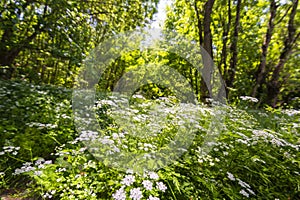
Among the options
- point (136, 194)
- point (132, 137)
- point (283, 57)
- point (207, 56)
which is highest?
point (283, 57)

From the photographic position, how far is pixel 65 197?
1.46 metres

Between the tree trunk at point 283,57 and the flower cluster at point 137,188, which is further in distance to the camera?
the tree trunk at point 283,57

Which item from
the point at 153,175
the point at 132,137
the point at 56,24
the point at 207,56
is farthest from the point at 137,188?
the point at 207,56

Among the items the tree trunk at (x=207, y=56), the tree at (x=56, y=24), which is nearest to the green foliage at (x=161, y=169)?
the tree at (x=56, y=24)

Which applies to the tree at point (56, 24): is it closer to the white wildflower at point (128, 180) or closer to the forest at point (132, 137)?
the forest at point (132, 137)

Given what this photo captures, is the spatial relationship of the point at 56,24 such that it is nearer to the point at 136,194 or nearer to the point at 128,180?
the point at 128,180

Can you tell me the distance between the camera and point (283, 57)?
744cm

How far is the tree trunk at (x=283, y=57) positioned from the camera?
6.46 m

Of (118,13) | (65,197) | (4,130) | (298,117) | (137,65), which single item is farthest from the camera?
(137,65)

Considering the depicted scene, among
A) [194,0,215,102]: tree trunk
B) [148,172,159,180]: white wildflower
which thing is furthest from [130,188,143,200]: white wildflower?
[194,0,215,102]: tree trunk

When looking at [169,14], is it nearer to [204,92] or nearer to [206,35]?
[206,35]

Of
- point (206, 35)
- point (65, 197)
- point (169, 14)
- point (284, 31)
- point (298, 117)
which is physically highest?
point (169, 14)

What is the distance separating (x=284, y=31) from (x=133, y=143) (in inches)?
354

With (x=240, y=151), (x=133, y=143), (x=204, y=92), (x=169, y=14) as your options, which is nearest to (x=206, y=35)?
(x=204, y=92)
